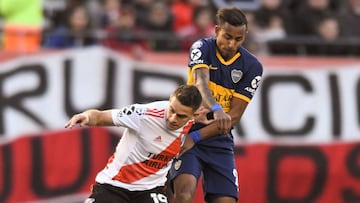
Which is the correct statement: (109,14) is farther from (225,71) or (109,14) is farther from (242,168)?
(225,71)

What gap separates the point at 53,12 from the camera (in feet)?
51.9

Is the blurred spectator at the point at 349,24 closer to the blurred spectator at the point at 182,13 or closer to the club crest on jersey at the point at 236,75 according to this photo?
the blurred spectator at the point at 182,13

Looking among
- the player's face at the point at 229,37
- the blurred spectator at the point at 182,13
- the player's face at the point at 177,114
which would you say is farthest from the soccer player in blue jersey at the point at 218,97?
the blurred spectator at the point at 182,13

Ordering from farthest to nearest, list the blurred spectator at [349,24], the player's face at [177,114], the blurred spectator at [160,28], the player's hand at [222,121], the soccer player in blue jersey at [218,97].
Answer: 1. the blurred spectator at [349,24]
2. the blurred spectator at [160,28]
3. the soccer player in blue jersey at [218,97]
4. the player's hand at [222,121]
5. the player's face at [177,114]

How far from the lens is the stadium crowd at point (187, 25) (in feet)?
49.6

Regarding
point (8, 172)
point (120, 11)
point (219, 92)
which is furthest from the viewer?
point (120, 11)

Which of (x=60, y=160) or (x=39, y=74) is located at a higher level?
(x=39, y=74)

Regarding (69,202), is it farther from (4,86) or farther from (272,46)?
(272,46)

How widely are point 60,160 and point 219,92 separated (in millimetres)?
4785

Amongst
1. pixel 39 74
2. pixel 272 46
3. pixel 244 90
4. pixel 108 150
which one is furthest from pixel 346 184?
pixel 244 90

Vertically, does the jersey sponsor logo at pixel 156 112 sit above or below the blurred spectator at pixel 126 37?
below

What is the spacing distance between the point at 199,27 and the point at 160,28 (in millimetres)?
588

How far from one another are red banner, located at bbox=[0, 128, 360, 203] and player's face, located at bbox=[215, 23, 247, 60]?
4868 mm

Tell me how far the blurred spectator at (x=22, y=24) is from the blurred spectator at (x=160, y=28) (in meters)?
1.51
